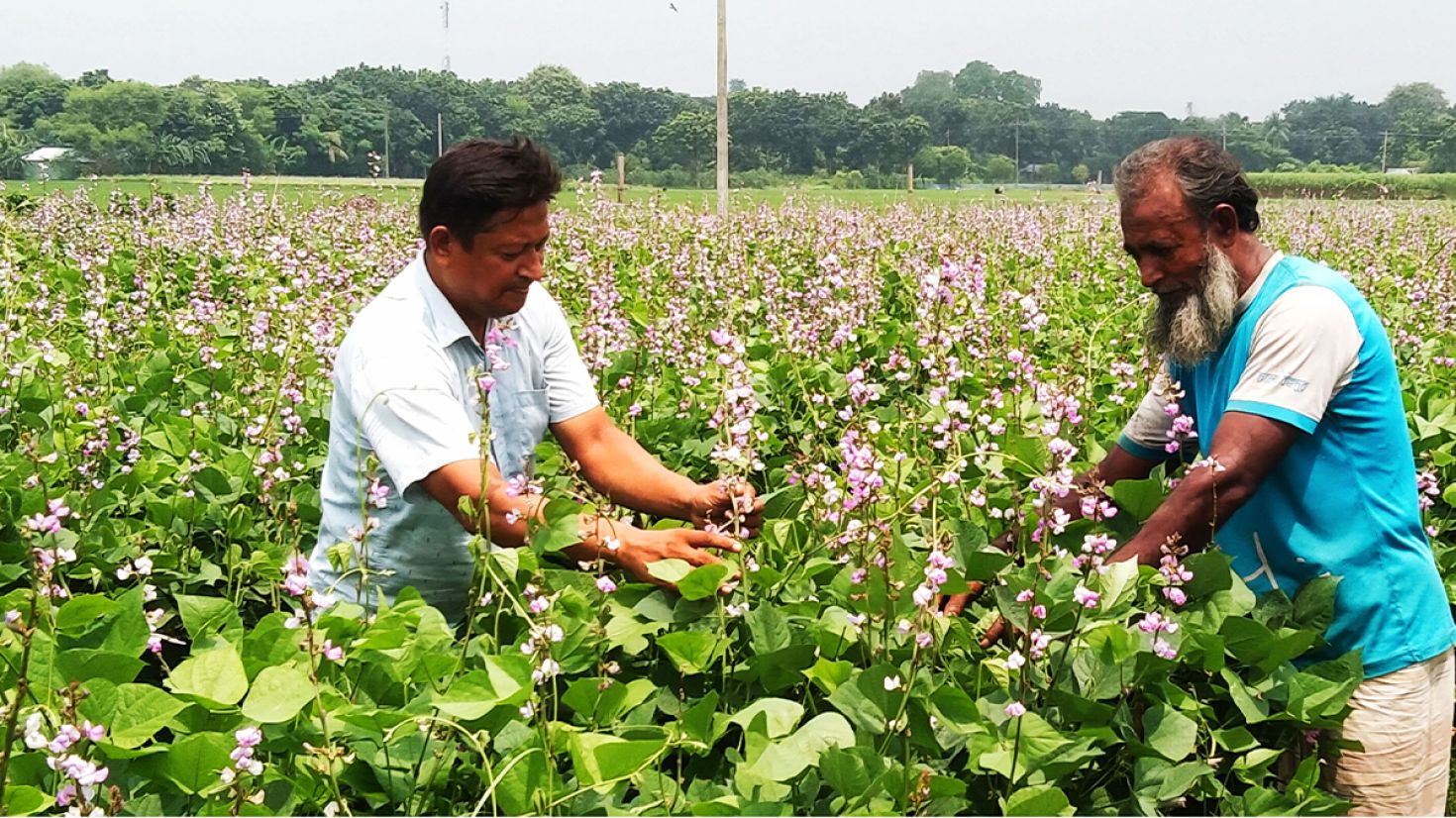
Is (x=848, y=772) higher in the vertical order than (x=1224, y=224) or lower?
lower

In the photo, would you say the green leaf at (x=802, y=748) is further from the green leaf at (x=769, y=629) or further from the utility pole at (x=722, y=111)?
the utility pole at (x=722, y=111)

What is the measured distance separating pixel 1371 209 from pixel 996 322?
43.7 feet

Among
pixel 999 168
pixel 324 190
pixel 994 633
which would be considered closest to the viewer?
pixel 994 633

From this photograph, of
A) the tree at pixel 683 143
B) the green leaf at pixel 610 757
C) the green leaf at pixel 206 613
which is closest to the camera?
the green leaf at pixel 610 757

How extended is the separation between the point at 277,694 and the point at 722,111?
15.9 meters

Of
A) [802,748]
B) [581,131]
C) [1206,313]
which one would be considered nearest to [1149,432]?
[1206,313]

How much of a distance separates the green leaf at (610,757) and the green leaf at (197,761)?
0.47m

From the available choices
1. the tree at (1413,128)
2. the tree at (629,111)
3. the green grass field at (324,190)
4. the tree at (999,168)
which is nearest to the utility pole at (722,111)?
the green grass field at (324,190)

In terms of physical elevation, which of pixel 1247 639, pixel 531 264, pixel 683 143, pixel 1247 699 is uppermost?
pixel 683 143

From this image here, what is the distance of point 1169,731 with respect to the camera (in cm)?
214

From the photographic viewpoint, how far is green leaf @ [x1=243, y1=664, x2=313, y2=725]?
177 centimetres

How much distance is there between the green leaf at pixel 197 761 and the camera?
1729 millimetres

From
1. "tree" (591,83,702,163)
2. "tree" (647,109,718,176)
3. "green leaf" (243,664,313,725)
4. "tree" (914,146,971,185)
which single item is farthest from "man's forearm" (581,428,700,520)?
"tree" (914,146,971,185)

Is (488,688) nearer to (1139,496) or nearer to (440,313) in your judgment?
(440,313)
